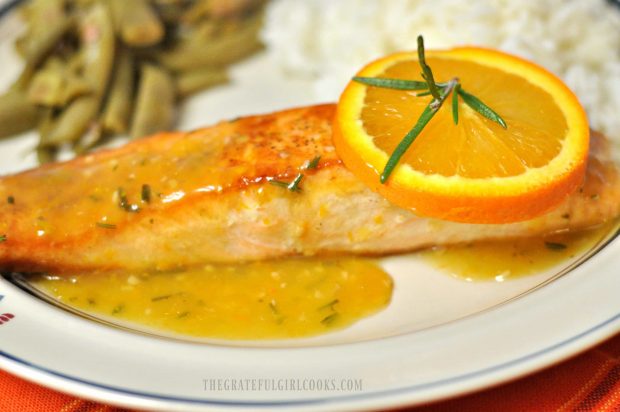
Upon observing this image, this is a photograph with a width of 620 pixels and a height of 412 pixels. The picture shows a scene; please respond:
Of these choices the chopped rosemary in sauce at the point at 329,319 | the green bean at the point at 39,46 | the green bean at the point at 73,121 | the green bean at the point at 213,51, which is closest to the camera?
the chopped rosemary in sauce at the point at 329,319

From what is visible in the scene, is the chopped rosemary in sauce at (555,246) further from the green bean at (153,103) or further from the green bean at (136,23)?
the green bean at (136,23)

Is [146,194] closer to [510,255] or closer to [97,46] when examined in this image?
[510,255]

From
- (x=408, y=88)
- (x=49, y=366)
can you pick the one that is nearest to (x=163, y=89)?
(x=408, y=88)

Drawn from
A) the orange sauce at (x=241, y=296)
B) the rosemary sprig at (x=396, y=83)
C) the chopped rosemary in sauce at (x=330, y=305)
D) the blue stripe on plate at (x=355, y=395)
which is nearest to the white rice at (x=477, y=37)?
the rosemary sprig at (x=396, y=83)

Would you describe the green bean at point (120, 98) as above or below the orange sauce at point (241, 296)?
above

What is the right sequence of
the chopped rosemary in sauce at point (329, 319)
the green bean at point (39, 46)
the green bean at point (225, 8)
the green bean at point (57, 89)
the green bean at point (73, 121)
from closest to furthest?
the chopped rosemary in sauce at point (329, 319)
the green bean at point (73, 121)
the green bean at point (57, 89)
the green bean at point (39, 46)
the green bean at point (225, 8)

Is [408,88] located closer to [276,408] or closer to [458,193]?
[458,193]

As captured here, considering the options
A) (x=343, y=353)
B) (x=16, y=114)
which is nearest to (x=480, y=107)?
(x=343, y=353)
